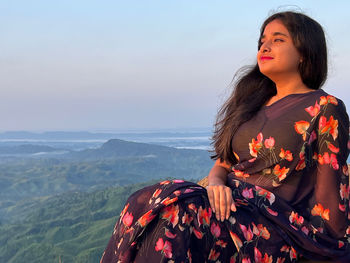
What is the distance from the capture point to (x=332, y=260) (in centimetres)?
226

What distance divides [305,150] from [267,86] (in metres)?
0.68

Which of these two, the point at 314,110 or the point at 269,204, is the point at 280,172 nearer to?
the point at 269,204

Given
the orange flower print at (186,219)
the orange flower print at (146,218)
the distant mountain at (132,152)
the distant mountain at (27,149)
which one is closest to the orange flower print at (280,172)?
the orange flower print at (186,219)

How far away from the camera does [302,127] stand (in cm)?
231

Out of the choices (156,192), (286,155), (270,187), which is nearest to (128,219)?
(156,192)

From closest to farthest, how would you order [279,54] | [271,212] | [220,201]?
1. [220,201]
2. [271,212]
3. [279,54]

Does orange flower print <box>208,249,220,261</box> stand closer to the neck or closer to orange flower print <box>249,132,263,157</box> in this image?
orange flower print <box>249,132,263,157</box>

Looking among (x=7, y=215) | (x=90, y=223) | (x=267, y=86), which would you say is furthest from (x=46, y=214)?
(x=267, y=86)

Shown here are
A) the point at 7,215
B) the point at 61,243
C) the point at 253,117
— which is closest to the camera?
the point at 253,117

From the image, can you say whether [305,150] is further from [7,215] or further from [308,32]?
[7,215]

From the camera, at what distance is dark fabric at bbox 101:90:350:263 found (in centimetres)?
182

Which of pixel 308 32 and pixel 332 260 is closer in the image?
pixel 332 260

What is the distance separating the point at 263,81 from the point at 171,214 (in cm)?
140

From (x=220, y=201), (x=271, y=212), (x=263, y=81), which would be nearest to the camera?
(x=220, y=201)
